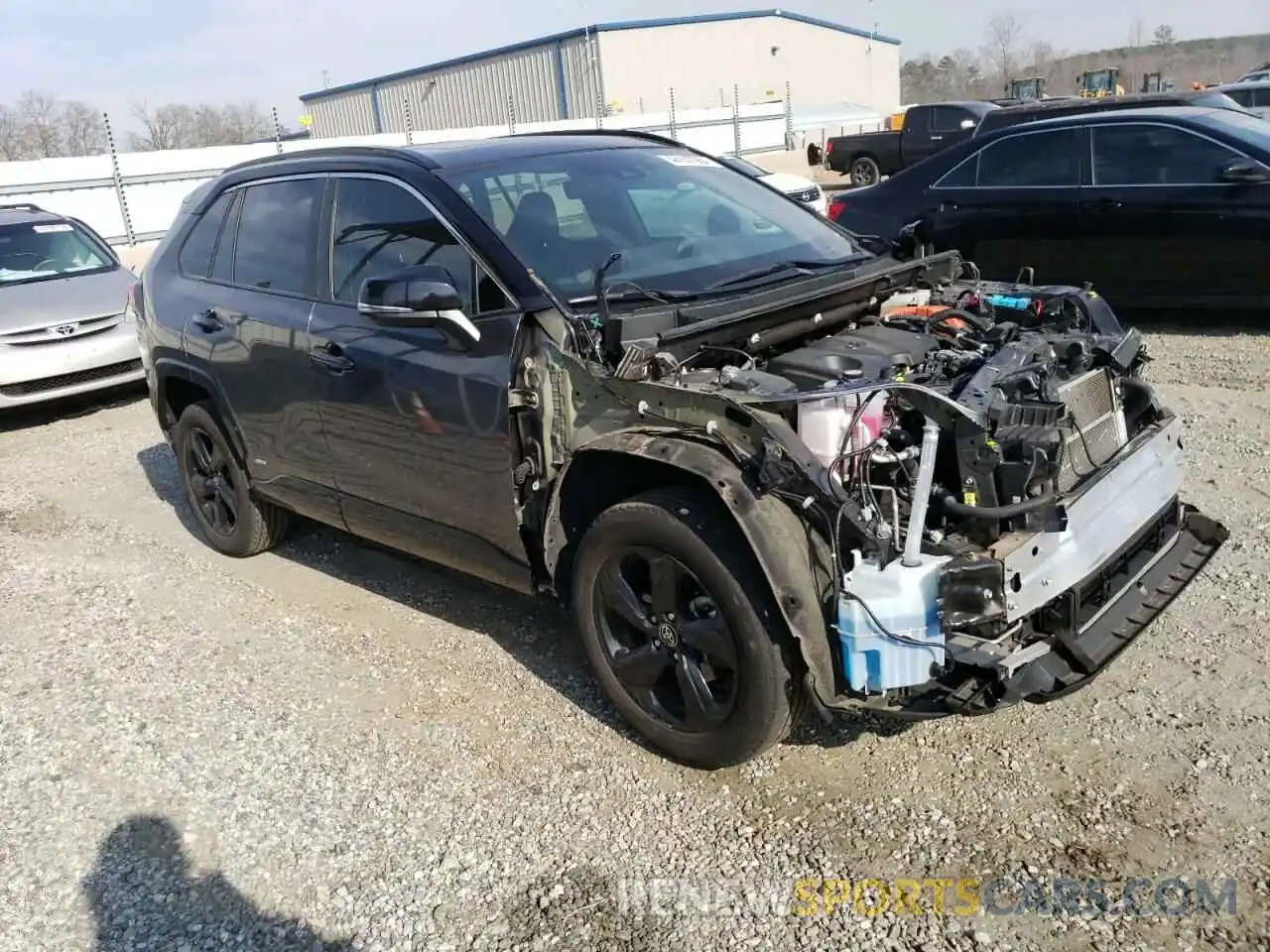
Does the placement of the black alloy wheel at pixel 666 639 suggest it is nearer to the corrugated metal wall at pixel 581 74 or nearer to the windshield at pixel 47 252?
the windshield at pixel 47 252

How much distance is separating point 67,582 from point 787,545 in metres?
4.26

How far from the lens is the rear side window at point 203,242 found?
517 centimetres

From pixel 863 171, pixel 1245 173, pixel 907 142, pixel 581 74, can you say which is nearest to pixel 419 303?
pixel 1245 173

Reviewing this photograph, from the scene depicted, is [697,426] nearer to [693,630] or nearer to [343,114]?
[693,630]

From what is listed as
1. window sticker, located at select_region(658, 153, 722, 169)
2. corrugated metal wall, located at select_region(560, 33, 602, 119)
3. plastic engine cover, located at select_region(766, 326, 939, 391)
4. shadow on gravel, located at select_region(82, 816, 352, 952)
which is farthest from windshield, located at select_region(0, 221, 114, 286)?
corrugated metal wall, located at select_region(560, 33, 602, 119)

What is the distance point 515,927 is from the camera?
2.86 meters

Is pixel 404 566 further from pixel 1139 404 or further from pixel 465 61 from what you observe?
pixel 465 61

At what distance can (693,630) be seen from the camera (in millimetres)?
3238

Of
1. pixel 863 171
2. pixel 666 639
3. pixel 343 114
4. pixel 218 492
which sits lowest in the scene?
pixel 218 492

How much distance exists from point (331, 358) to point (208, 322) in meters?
1.15

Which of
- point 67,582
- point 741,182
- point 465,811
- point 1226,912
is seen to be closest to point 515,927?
point 465,811

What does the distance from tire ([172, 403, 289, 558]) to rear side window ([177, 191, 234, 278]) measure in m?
0.68

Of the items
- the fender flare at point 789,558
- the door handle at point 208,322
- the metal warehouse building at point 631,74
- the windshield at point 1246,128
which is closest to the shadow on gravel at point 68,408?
the door handle at point 208,322

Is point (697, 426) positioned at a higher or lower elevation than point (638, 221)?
lower
